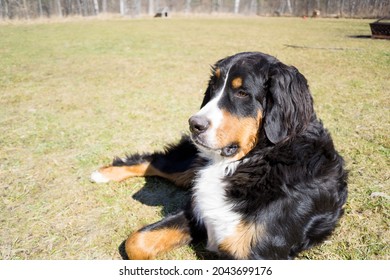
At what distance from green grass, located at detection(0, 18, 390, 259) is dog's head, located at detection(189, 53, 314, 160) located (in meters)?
1.09

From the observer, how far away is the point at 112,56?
1309cm

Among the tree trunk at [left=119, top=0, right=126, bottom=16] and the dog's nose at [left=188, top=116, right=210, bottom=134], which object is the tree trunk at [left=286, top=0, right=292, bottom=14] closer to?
the tree trunk at [left=119, top=0, right=126, bottom=16]

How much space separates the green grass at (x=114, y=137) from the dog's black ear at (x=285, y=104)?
1130mm

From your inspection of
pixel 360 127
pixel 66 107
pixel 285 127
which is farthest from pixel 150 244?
pixel 66 107

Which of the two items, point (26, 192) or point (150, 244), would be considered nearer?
point (150, 244)

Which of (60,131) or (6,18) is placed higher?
(6,18)

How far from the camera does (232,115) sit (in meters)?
2.85

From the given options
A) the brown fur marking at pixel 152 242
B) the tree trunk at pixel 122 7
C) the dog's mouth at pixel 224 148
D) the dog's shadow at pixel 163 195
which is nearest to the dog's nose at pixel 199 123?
the dog's mouth at pixel 224 148

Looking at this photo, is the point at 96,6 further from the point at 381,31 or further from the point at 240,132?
the point at 240,132

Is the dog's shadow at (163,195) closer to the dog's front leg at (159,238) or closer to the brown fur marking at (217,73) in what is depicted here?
the dog's front leg at (159,238)

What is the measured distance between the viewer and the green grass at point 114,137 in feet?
10.7

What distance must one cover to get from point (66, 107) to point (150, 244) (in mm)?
5026

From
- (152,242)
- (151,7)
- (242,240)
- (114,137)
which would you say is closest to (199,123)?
(242,240)
